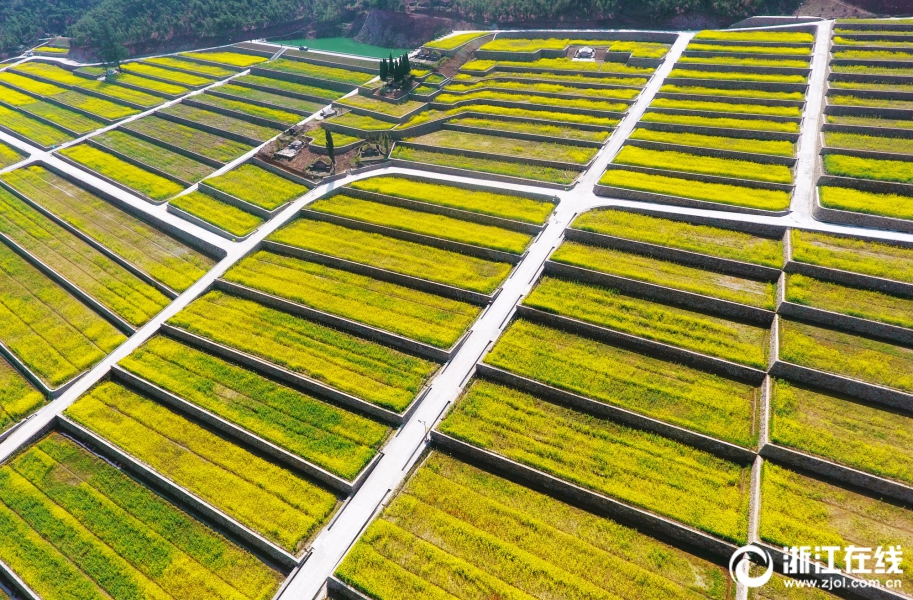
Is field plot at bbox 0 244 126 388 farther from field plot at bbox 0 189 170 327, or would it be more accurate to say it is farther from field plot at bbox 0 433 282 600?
field plot at bbox 0 433 282 600

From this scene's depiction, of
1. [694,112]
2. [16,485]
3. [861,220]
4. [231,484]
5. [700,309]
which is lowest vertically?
[16,485]

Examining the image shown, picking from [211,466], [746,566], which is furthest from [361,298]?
[746,566]

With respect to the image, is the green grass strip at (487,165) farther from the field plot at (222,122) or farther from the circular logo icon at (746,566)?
the circular logo icon at (746,566)

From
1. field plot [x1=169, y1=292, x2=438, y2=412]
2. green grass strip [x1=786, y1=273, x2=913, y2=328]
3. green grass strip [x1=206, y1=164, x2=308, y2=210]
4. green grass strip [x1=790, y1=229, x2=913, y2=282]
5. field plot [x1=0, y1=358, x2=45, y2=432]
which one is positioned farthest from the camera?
green grass strip [x1=206, y1=164, x2=308, y2=210]

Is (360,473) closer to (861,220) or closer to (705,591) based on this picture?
(705,591)

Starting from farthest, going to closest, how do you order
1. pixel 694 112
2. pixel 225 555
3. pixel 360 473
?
pixel 694 112, pixel 360 473, pixel 225 555

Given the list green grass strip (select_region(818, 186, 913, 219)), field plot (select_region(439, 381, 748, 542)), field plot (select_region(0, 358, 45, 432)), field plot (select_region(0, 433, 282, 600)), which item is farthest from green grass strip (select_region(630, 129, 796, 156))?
field plot (select_region(0, 358, 45, 432))

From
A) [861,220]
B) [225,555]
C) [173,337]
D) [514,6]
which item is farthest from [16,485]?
[514,6]
